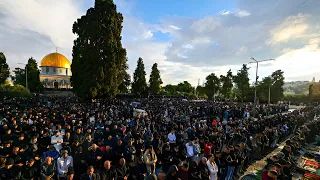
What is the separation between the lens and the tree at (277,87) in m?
49.9

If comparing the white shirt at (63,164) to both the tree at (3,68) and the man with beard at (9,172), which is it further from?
the tree at (3,68)

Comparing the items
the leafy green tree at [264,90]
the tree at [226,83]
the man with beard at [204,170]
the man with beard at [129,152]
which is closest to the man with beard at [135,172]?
the man with beard at [129,152]

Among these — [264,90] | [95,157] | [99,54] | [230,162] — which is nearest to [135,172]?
[95,157]

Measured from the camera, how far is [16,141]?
7.61 metres

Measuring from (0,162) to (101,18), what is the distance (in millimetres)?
23741

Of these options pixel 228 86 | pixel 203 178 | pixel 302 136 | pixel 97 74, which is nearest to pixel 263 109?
pixel 302 136

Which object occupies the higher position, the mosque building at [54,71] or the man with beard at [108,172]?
the mosque building at [54,71]

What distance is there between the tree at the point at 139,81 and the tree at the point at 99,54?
22.8 meters

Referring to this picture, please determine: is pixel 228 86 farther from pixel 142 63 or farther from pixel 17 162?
pixel 17 162

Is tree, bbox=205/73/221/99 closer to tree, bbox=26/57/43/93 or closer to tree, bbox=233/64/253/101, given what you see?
tree, bbox=233/64/253/101

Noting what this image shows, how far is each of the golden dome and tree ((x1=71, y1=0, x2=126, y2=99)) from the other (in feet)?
150

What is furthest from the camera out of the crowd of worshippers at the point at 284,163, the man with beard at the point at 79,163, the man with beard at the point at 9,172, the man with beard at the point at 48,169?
Answer: the man with beard at the point at 79,163

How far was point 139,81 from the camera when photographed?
163ft

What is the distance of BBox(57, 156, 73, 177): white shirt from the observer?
5641 millimetres
